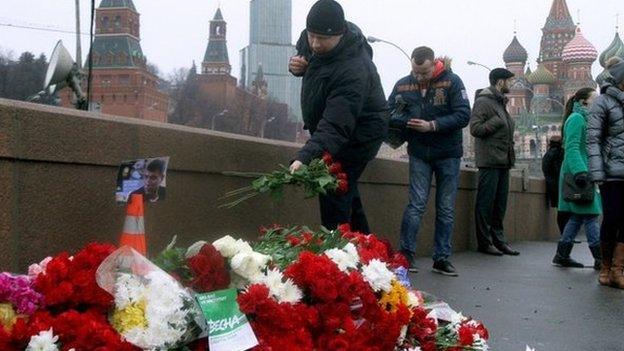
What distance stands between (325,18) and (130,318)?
10.0 feet

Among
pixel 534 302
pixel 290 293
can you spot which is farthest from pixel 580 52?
pixel 290 293

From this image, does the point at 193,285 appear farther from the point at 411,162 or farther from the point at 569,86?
the point at 569,86

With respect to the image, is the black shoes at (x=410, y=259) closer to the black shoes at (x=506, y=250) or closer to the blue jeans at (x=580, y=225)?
the blue jeans at (x=580, y=225)

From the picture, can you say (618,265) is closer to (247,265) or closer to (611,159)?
(611,159)

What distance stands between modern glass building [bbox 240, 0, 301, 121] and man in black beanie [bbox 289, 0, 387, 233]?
137788 millimetres

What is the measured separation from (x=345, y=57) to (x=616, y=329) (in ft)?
7.29

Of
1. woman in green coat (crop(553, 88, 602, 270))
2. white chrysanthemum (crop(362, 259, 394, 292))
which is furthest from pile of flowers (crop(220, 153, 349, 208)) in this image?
woman in green coat (crop(553, 88, 602, 270))

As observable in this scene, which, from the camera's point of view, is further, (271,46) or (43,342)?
(271,46)

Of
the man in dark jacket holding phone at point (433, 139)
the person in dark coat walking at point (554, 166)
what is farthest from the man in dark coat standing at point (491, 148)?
the man in dark jacket holding phone at point (433, 139)

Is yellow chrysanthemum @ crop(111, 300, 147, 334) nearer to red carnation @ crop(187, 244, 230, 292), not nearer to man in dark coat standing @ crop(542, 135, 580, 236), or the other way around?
red carnation @ crop(187, 244, 230, 292)

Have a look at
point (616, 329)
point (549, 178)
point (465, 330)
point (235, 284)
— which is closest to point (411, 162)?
point (616, 329)

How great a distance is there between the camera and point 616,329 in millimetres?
5320

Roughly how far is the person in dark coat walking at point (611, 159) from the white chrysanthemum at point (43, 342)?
17.6 feet

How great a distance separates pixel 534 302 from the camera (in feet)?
21.0
